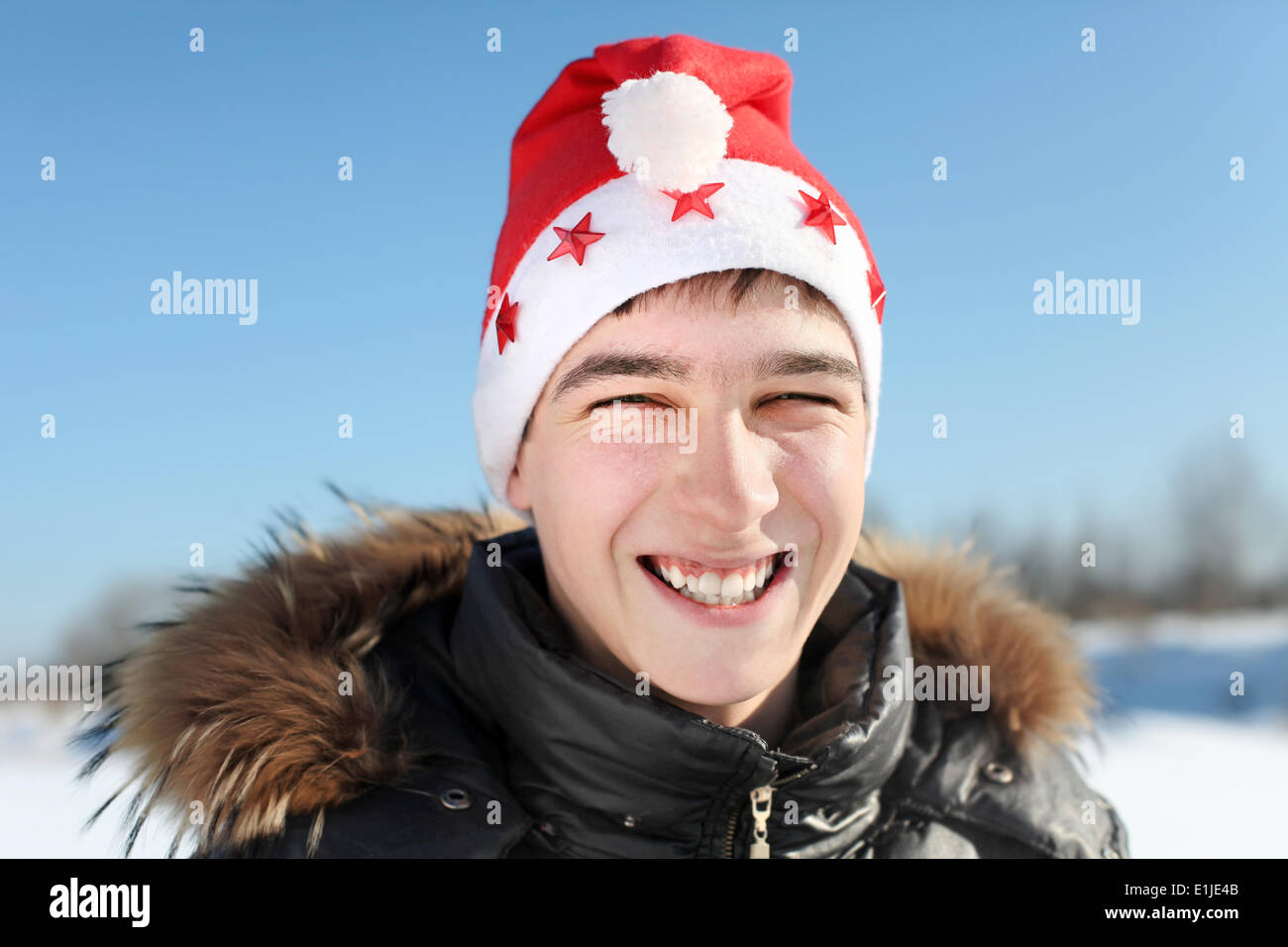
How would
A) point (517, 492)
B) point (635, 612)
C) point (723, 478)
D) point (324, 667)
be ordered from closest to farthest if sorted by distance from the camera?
point (723, 478) → point (635, 612) → point (324, 667) → point (517, 492)

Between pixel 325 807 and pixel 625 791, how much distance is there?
616 mm

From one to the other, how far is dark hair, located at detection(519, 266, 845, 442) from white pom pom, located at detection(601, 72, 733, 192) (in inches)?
8.8

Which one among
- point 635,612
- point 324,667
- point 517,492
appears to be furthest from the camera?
point 517,492

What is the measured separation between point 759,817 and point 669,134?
1485mm

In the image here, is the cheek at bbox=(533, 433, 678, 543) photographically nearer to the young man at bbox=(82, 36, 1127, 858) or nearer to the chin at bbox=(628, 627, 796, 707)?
the young man at bbox=(82, 36, 1127, 858)

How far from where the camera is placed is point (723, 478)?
1824 millimetres

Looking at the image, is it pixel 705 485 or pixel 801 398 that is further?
pixel 801 398

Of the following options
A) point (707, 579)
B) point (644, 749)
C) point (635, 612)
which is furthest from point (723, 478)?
point (644, 749)

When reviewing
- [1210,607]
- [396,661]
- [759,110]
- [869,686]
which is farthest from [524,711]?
[1210,607]

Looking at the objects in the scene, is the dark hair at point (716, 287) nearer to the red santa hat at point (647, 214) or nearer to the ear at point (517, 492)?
the red santa hat at point (647, 214)

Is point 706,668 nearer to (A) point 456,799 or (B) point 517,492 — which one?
(A) point 456,799

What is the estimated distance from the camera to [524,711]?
2.01 metres

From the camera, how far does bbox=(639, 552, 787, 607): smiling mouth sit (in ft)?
6.28

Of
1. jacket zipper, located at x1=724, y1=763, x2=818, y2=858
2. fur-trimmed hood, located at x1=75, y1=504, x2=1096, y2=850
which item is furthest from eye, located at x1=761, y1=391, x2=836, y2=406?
fur-trimmed hood, located at x1=75, y1=504, x2=1096, y2=850
